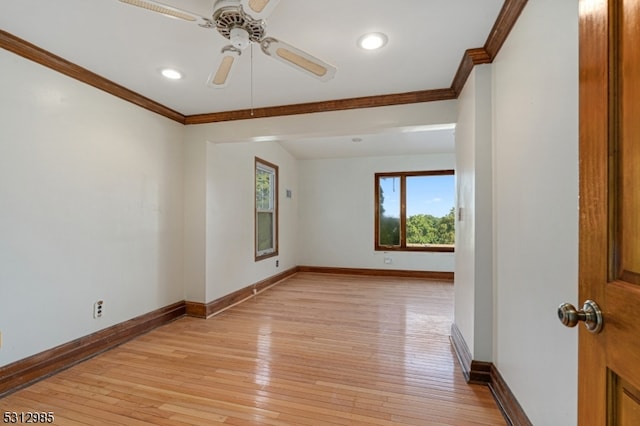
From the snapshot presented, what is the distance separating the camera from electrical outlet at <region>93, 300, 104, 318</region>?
2.56 metres

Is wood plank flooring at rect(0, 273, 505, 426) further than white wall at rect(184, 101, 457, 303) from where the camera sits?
No

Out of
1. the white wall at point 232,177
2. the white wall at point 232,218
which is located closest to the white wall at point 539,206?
the white wall at point 232,177

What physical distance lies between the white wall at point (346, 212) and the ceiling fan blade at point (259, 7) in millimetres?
4965

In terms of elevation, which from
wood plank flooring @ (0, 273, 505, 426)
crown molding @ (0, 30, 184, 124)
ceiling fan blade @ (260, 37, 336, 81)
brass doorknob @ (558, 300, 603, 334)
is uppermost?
crown molding @ (0, 30, 184, 124)

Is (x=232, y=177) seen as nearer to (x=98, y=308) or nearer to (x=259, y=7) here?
(x=98, y=308)

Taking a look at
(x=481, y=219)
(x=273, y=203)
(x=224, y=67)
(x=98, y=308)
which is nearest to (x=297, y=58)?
(x=224, y=67)

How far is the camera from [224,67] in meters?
1.79

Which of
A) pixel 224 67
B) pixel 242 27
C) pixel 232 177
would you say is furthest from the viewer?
pixel 232 177

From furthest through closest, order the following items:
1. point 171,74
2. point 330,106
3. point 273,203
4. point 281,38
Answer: point 273,203 → point 330,106 → point 171,74 → point 281,38

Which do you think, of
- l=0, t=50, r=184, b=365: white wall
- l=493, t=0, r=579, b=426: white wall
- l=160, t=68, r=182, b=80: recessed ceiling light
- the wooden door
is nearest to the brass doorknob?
the wooden door

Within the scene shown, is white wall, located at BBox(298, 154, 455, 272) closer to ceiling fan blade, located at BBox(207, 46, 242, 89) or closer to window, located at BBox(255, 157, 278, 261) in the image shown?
window, located at BBox(255, 157, 278, 261)

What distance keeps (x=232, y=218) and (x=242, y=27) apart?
9.52 ft

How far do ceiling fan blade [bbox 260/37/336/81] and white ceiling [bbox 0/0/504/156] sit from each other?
0.30m

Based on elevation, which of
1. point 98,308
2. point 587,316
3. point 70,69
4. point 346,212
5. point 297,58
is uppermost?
point 70,69
